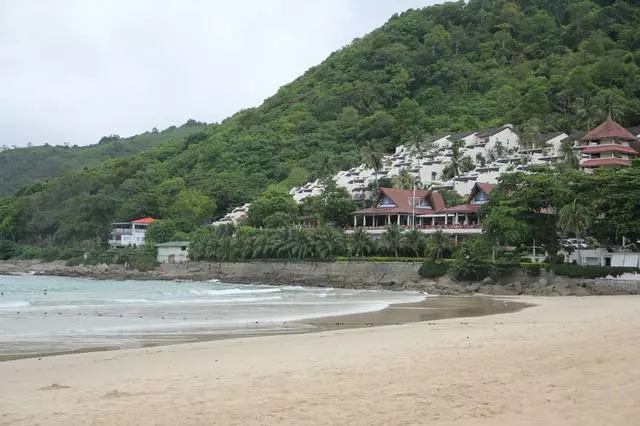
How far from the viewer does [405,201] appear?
66000 mm

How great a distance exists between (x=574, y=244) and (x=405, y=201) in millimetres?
23004

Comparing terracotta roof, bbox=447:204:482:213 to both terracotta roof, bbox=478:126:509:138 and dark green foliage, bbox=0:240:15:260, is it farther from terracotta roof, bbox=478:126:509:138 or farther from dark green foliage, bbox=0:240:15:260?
dark green foliage, bbox=0:240:15:260

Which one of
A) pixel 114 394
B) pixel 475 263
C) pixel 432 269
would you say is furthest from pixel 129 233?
pixel 114 394

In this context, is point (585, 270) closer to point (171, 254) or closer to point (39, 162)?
point (171, 254)

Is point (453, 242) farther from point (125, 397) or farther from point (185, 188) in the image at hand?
point (185, 188)

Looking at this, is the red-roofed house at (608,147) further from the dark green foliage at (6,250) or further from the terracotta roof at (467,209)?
the dark green foliage at (6,250)

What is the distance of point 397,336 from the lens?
18.1m

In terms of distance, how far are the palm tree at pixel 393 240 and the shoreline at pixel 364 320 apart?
21.2m

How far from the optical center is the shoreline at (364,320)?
17109 mm

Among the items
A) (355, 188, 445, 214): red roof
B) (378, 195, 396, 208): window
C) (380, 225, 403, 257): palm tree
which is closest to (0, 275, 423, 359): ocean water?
(380, 225, 403, 257): palm tree

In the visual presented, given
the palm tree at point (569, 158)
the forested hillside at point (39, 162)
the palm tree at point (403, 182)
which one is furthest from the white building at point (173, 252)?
the forested hillside at point (39, 162)

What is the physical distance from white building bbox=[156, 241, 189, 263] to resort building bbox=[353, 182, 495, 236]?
23320 mm

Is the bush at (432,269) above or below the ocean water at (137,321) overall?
above

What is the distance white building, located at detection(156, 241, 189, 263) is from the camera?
79438 mm
